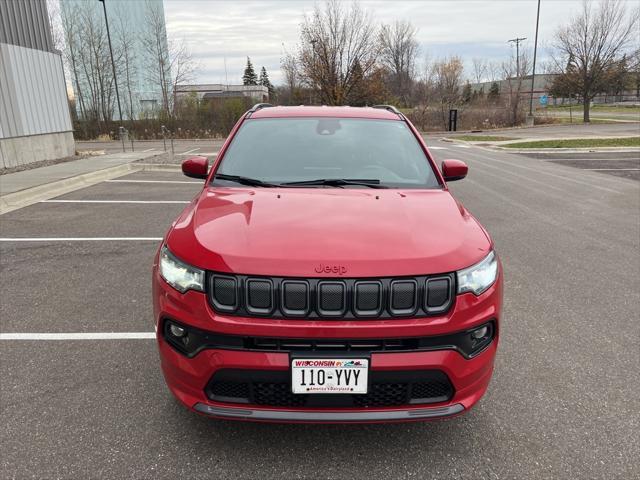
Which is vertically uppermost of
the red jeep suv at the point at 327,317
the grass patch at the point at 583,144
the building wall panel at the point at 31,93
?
the building wall panel at the point at 31,93

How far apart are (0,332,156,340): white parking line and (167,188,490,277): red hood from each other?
1.33 meters

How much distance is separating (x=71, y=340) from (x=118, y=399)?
1.03 metres

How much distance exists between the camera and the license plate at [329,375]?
2.02 meters

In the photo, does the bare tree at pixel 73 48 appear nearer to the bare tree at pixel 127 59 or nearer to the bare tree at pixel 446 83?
the bare tree at pixel 127 59

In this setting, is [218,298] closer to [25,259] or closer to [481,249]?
[481,249]

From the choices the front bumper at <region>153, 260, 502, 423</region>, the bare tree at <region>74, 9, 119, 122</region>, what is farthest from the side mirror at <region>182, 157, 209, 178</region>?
the bare tree at <region>74, 9, 119, 122</region>

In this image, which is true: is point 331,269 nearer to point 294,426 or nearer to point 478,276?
point 478,276

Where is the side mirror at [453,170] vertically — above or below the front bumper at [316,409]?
above

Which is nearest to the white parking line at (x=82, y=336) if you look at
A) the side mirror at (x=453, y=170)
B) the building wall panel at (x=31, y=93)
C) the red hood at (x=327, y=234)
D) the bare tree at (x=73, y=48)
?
the red hood at (x=327, y=234)

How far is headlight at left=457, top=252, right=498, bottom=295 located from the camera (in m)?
2.15

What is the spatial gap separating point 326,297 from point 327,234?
1.18ft

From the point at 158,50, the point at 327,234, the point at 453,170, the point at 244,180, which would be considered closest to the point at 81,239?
the point at 244,180

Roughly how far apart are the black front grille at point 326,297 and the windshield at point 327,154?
1.19 metres

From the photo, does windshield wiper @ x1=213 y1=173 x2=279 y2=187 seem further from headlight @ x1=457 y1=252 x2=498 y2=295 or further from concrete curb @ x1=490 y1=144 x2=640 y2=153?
concrete curb @ x1=490 y1=144 x2=640 y2=153
